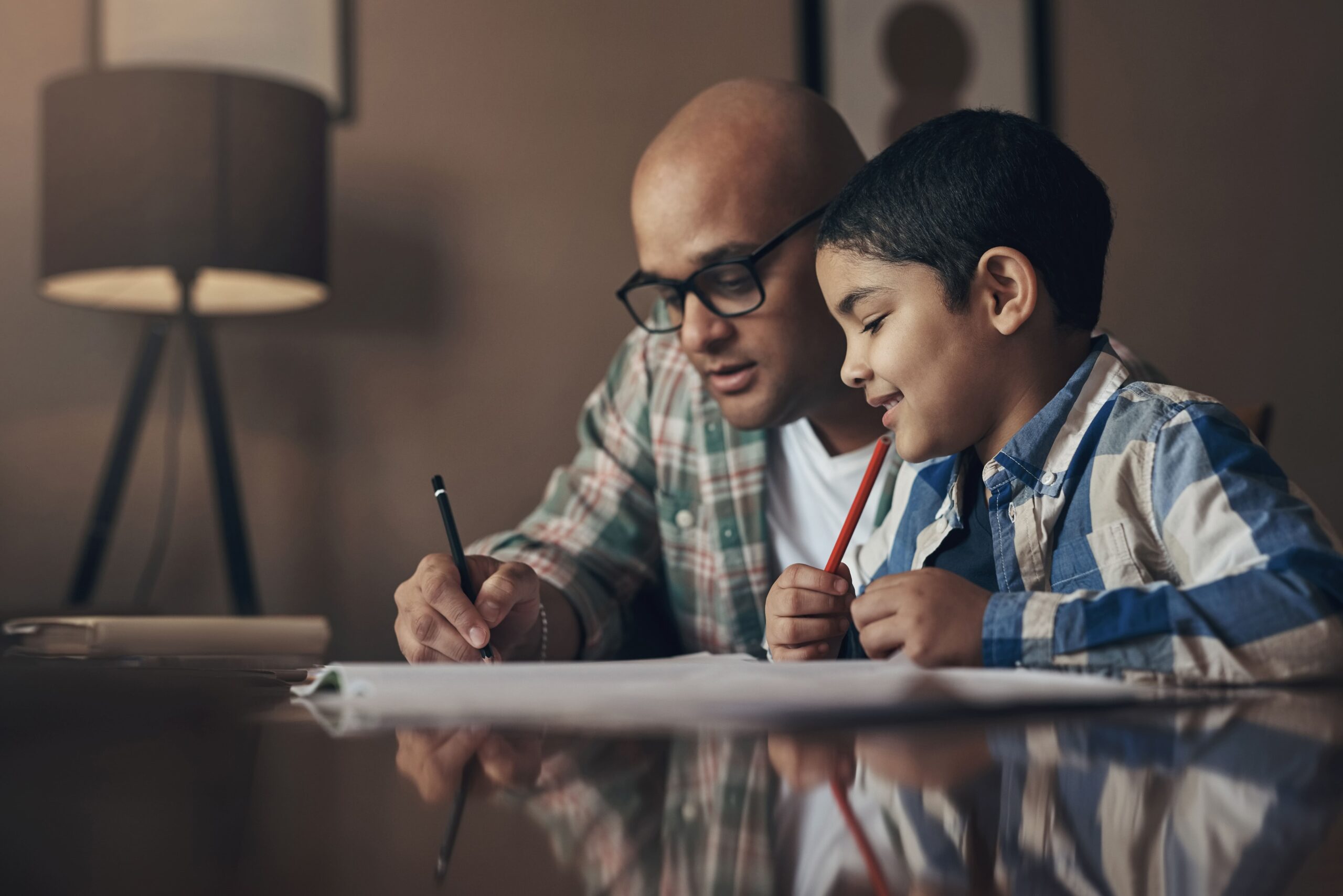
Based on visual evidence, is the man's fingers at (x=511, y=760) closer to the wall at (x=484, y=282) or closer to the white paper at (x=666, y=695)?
the white paper at (x=666, y=695)

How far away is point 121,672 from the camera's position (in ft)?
2.22

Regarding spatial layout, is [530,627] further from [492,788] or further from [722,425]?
[492,788]

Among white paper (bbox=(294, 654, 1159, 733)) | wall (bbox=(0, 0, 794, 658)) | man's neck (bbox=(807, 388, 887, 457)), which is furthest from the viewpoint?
wall (bbox=(0, 0, 794, 658))

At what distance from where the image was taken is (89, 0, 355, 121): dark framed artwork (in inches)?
92.4

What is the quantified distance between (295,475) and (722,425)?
127cm

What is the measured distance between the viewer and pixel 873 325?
104cm

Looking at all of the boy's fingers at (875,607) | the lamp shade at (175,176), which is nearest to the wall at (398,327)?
the lamp shade at (175,176)

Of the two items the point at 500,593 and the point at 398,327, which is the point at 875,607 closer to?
the point at 500,593

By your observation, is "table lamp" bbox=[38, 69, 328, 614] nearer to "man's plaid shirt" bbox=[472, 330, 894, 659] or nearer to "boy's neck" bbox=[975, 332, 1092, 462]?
"man's plaid shirt" bbox=[472, 330, 894, 659]

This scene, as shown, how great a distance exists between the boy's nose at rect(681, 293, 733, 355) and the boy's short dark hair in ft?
0.96

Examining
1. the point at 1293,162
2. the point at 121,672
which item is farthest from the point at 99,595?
the point at 1293,162

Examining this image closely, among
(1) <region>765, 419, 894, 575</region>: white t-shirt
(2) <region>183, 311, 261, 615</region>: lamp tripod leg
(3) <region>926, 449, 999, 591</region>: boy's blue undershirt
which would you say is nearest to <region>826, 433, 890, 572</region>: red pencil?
(3) <region>926, 449, 999, 591</region>: boy's blue undershirt

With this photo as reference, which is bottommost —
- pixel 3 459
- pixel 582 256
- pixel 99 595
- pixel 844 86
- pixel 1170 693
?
pixel 99 595

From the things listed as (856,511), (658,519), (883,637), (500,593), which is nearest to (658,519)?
(658,519)
